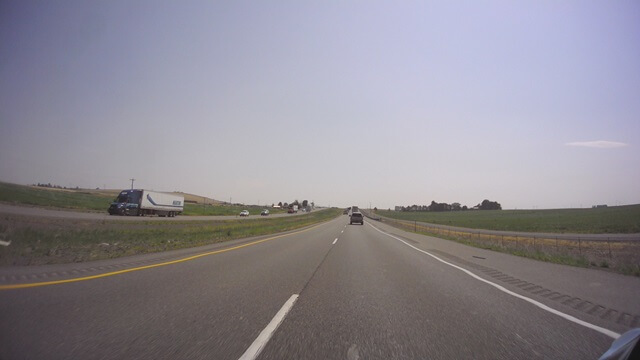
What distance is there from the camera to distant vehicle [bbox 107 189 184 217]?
140 feet

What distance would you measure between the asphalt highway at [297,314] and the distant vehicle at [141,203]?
132 ft

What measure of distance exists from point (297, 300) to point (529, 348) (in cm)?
354

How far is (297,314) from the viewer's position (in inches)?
190


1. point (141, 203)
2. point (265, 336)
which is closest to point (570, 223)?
point (141, 203)

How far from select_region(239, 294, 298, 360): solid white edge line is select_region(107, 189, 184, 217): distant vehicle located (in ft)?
150

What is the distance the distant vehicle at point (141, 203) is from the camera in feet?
140

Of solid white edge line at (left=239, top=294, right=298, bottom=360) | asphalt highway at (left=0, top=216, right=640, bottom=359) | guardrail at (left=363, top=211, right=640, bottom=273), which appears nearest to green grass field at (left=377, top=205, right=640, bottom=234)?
guardrail at (left=363, top=211, right=640, bottom=273)

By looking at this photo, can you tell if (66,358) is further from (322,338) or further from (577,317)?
(577,317)

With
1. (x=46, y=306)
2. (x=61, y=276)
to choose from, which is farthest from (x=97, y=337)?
(x=61, y=276)

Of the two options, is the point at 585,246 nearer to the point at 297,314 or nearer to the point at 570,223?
the point at 297,314

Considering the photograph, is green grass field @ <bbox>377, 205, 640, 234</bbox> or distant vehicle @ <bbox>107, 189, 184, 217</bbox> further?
green grass field @ <bbox>377, 205, 640, 234</bbox>

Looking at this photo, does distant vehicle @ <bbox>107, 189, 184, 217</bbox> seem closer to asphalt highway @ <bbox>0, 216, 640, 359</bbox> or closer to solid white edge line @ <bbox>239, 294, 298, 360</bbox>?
asphalt highway @ <bbox>0, 216, 640, 359</bbox>

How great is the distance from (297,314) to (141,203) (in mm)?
48002

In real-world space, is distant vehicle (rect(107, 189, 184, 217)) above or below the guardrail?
above
